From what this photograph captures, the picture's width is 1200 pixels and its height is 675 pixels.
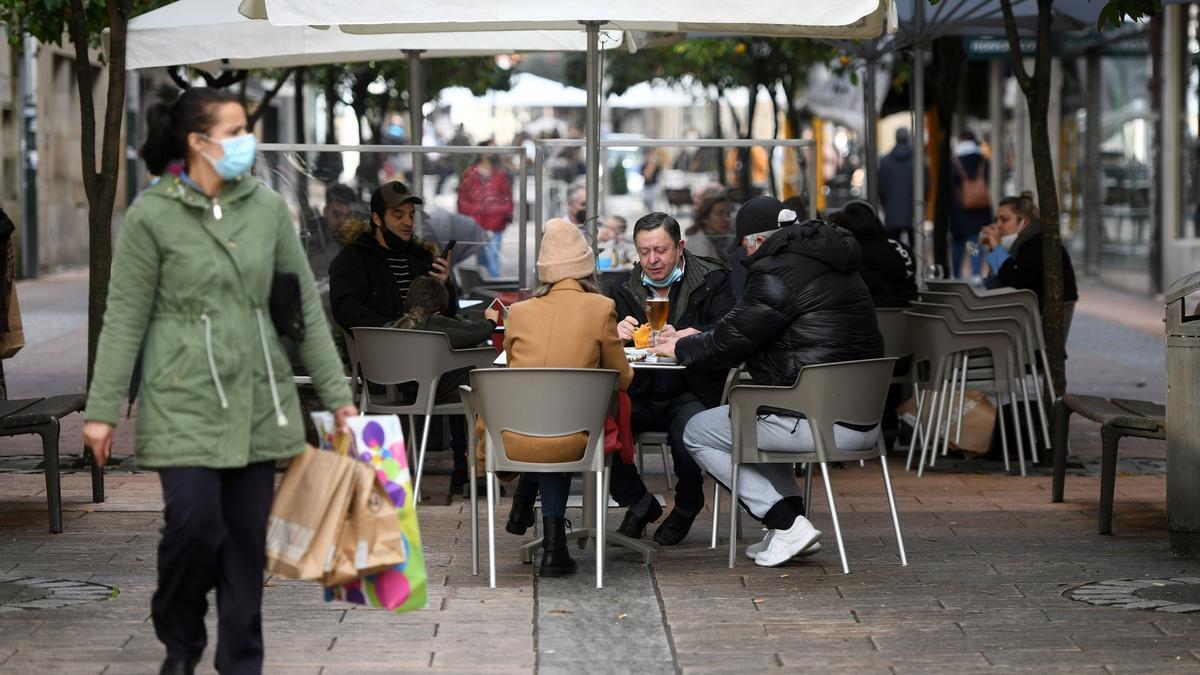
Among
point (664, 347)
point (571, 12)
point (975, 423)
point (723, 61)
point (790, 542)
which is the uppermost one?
point (723, 61)

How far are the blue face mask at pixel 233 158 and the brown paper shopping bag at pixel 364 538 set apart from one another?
86 centimetres

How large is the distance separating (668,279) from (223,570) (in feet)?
11.6

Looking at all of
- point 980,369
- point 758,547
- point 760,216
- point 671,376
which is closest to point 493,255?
point 980,369

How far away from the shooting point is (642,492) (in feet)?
26.2

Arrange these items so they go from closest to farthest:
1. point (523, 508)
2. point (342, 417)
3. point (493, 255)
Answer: point (342, 417)
point (523, 508)
point (493, 255)

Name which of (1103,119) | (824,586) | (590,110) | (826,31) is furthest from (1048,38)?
(1103,119)

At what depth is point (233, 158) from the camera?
4.97 meters

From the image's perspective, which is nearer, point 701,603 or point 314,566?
point 314,566

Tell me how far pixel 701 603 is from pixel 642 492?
126cm

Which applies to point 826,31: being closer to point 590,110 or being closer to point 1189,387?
point 590,110

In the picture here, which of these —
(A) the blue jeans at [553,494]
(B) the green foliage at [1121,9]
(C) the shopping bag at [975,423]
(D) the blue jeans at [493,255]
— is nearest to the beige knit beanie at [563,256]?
(A) the blue jeans at [553,494]

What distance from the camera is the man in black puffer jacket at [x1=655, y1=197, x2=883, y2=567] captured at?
24.3ft

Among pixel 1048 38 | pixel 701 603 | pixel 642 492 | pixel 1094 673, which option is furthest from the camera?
pixel 1048 38

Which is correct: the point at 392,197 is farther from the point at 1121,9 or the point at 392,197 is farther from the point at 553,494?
the point at 1121,9
